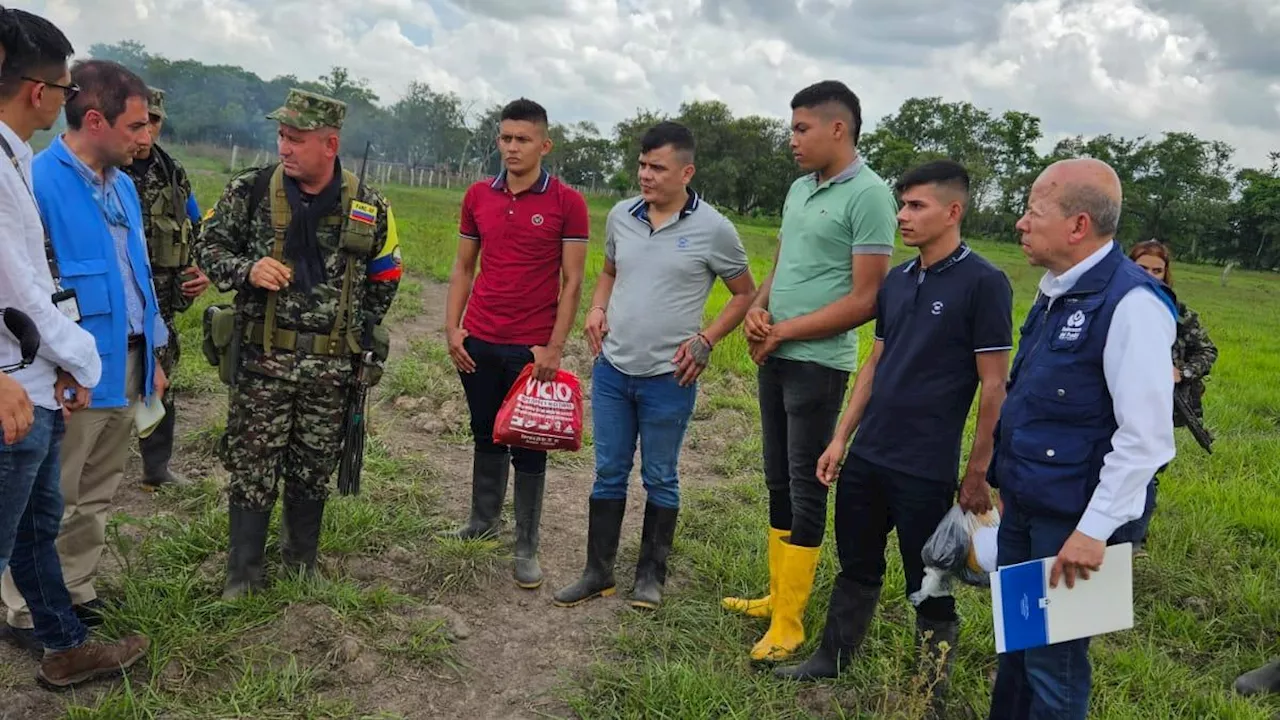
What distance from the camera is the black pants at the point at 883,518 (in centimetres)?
256

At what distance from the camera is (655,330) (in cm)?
322

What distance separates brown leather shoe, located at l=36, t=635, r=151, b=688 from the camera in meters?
2.53

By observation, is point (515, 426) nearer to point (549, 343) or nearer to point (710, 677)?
point (549, 343)

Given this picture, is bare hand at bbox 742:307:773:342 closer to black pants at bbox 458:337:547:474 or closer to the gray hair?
black pants at bbox 458:337:547:474

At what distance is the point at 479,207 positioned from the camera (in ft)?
11.8

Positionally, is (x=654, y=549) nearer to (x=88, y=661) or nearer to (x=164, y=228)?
(x=88, y=661)

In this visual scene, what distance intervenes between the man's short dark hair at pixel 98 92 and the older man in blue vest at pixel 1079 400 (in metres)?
2.86

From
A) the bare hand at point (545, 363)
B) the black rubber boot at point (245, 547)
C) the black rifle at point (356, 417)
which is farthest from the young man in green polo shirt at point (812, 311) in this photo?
the black rubber boot at point (245, 547)

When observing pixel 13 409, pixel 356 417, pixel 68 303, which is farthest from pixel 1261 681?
pixel 68 303

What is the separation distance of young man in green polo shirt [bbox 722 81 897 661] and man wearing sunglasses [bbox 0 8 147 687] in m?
2.16

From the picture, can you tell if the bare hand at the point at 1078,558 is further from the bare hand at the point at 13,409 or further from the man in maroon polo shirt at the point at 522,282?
the bare hand at the point at 13,409

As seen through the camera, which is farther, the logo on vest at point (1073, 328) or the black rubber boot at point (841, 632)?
the black rubber boot at point (841, 632)

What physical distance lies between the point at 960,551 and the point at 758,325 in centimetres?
106

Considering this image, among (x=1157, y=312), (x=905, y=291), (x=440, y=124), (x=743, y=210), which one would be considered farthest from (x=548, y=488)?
(x=440, y=124)
